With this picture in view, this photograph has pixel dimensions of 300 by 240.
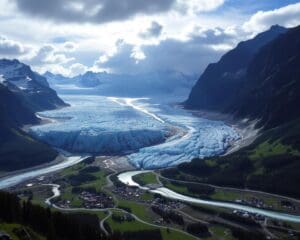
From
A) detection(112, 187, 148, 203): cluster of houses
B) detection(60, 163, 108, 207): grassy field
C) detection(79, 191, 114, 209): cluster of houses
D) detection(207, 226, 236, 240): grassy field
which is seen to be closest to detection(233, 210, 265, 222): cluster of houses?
detection(207, 226, 236, 240): grassy field

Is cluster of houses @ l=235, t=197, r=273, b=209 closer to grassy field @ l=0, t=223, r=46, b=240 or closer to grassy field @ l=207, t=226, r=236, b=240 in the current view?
grassy field @ l=207, t=226, r=236, b=240

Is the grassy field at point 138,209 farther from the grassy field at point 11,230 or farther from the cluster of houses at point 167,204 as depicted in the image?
the grassy field at point 11,230

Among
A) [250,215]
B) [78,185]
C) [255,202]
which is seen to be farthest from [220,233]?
[78,185]

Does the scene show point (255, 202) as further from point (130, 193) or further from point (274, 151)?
point (274, 151)

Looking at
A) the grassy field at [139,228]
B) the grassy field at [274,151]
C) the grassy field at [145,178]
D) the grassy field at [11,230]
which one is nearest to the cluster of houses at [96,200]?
the grassy field at [139,228]

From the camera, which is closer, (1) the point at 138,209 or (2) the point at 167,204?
(1) the point at 138,209

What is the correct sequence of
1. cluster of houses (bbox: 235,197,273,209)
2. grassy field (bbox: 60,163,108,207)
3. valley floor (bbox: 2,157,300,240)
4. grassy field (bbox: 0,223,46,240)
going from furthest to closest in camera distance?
grassy field (bbox: 60,163,108,207) < cluster of houses (bbox: 235,197,273,209) < valley floor (bbox: 2,157,300,240) < grassy field (bbox: 0,223,46,240)

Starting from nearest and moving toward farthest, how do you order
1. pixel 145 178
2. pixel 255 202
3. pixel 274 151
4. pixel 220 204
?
pixel 220 204
pixel 255 202
pixel 145 178
pixel 274 151

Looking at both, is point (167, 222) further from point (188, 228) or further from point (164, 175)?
point (164, 175)

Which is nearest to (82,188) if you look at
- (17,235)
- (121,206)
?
(121,206)

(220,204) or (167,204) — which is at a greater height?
(167,204)
